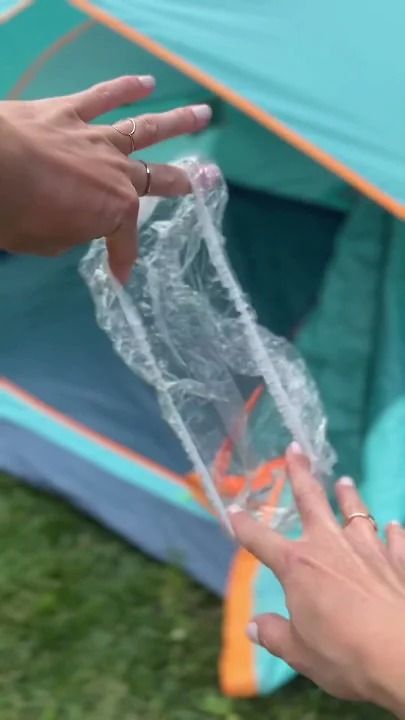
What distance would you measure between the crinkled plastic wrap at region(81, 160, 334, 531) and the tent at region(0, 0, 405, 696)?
0.14 metres

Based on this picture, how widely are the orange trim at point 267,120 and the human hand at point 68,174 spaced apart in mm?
350

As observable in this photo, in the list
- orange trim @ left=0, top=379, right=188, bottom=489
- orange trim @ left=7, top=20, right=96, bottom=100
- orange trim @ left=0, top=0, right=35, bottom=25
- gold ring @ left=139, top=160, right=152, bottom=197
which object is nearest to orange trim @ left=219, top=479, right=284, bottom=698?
orange trim @ left=0, top=379, right=188, bottom=489

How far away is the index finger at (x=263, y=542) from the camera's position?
0.78 metres

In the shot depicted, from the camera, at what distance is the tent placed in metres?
1.22

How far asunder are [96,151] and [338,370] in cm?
70

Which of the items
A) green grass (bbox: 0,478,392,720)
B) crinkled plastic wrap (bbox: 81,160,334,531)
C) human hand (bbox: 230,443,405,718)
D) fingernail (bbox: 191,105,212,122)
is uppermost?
fingernail (bbox: 191,105,212,122)

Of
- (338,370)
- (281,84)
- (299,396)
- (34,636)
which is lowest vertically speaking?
(34,636)

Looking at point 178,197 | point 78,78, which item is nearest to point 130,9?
point 178,197

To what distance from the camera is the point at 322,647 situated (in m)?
0.71

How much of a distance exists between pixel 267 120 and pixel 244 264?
0.53 meters

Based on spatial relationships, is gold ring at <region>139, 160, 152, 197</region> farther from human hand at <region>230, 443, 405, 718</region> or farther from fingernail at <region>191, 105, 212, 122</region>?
human hand at <region>230, 443, 405, 718</region>

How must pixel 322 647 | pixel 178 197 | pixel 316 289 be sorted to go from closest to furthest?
pixel 322 647 < pixel 178 197 < pixel 316 289

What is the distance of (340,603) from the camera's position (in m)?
0.70

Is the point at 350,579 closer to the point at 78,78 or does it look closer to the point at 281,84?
the point at 281,84
